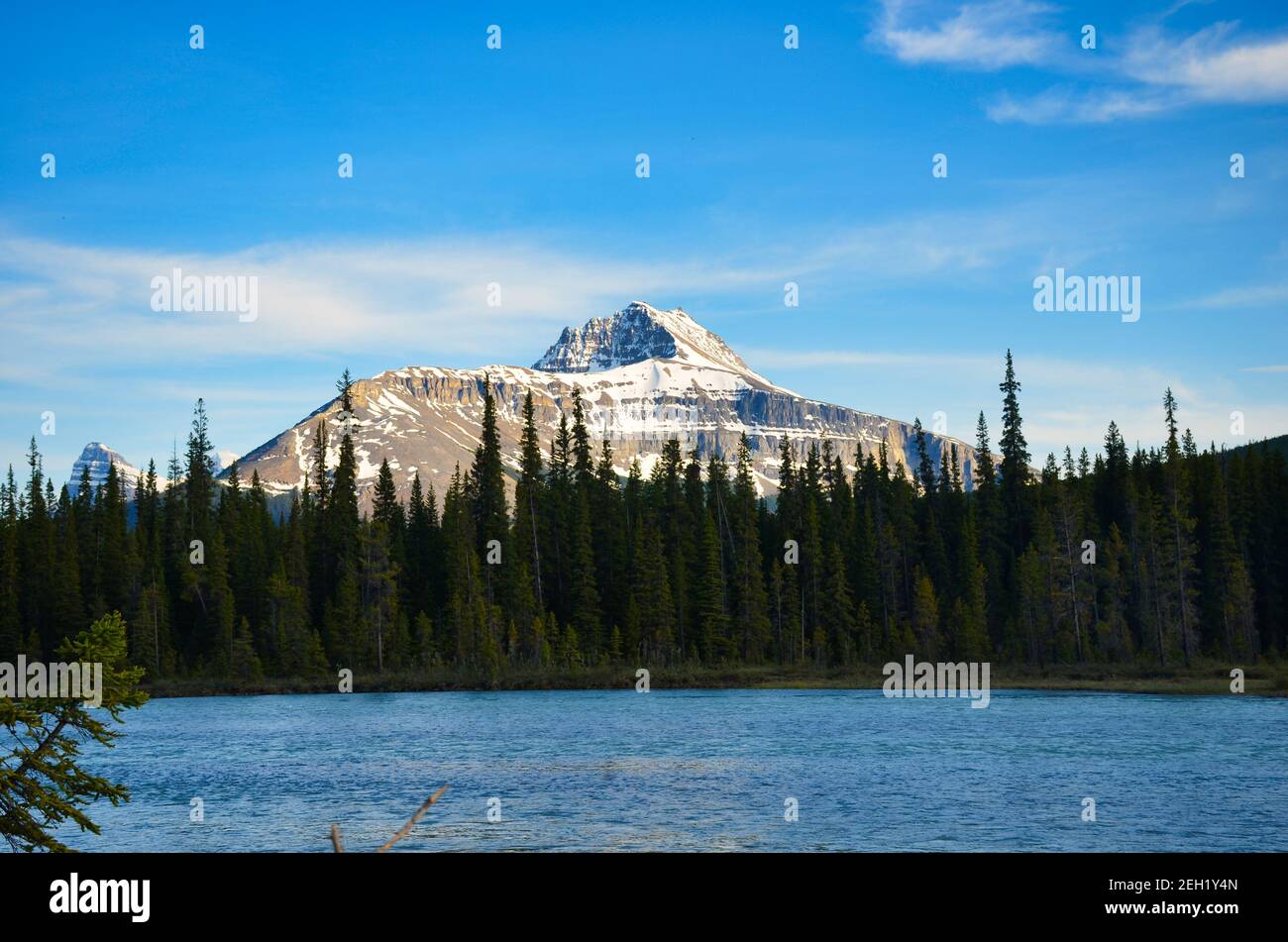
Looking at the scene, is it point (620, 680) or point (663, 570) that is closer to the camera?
point (620, 680)

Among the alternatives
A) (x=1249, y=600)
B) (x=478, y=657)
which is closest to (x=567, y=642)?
(x=478, y=657)

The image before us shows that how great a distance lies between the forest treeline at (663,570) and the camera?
109500mm

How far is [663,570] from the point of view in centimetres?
11744

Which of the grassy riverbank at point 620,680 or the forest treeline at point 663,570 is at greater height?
the forest treeline at point 663,570

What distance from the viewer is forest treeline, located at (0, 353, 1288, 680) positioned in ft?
359

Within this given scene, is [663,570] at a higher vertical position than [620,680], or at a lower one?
higher

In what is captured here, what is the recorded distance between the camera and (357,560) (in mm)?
120125

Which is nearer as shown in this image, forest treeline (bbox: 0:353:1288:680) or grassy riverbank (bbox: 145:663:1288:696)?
grassy riverbank (bbox: 145:663:1288:696)

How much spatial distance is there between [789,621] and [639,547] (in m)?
Result: 17.9

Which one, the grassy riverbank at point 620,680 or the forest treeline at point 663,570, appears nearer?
the grassy riverbank at point 620,680

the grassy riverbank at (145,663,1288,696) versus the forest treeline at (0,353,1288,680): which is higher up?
the forest treeline at (0,353,1288,680)

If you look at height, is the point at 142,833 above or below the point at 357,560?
below
